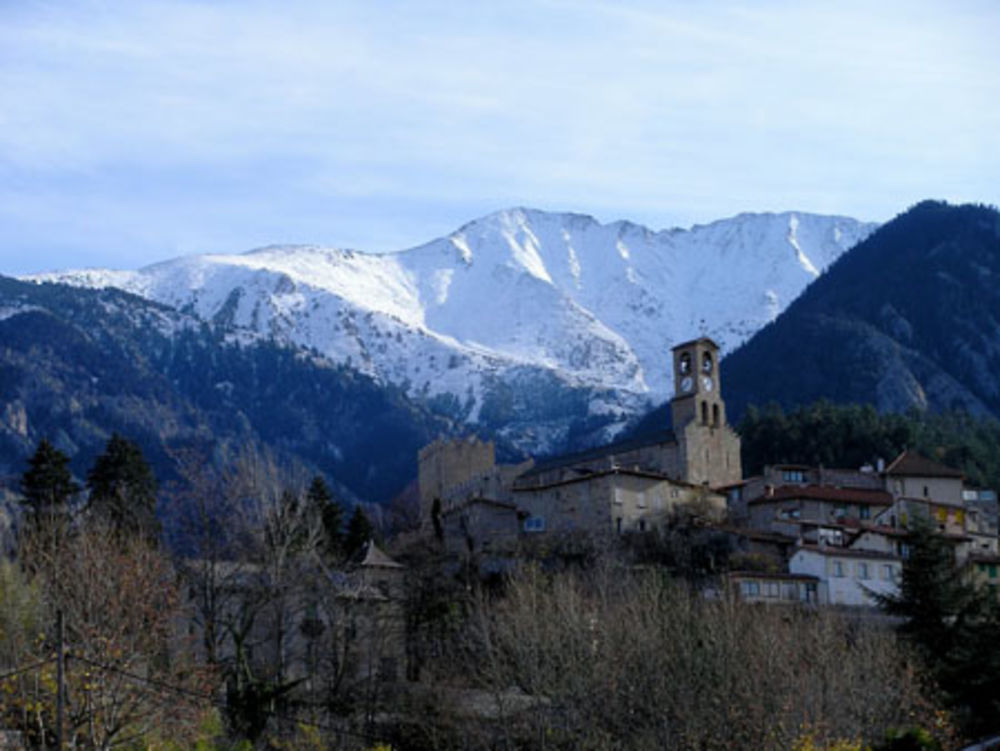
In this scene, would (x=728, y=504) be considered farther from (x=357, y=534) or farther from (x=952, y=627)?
(x=952, y=627)

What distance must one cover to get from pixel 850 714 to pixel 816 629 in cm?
768

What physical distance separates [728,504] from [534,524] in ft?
45.5

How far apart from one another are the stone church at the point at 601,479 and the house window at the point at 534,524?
0.06m

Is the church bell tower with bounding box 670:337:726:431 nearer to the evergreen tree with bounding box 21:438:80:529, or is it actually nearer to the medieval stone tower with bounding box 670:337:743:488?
the medieval stone tower with bounding box 670:337:743:488

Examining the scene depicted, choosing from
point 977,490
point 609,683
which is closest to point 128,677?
point 609,683

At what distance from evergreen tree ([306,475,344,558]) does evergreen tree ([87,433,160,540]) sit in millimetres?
8512

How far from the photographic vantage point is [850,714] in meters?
51.1

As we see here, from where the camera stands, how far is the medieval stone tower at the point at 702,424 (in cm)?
10138

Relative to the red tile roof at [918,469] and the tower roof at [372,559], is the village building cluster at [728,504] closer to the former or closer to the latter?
the red tile roof at [918,469]

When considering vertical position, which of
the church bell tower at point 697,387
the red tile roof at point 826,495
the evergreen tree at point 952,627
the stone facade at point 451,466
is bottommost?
the evergreen tree at point 952,627

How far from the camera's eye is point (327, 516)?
86125mm

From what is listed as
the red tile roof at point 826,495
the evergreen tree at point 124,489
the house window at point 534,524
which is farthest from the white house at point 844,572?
the evergreen tree at point 124,489

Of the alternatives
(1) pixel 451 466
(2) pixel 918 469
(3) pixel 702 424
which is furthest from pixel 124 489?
(2) pixel 918 469

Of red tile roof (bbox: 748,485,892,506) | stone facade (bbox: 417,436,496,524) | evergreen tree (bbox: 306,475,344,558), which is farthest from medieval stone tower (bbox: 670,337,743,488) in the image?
evergreen tree (bbox: 306,475,344,558)
